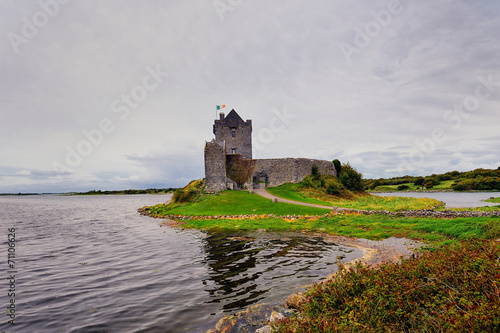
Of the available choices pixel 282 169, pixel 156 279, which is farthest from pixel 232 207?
pixel 156 279

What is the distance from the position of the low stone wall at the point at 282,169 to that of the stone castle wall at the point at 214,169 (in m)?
7.03

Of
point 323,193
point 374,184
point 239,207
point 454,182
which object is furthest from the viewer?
point 374,184

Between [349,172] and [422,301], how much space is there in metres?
45.3

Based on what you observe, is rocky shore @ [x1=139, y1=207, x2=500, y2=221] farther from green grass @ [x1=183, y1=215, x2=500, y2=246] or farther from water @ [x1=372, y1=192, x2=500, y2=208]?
water @ [x1=372, y1=192, x2=500, y2=208]

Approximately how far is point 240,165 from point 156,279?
37.7 metres

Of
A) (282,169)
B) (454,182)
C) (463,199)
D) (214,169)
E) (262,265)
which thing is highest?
(214,169)

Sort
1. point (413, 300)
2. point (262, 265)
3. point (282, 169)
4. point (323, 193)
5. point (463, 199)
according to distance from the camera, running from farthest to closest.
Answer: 1. point (463, 199)
2. point (282, 169)
3. point (323, 193)
4. point (262, 265)
5. point (413, 300)

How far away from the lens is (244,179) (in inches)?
1880

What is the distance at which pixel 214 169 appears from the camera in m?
43.9

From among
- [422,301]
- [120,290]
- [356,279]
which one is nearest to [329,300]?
[356,279]

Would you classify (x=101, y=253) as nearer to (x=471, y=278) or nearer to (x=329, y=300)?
(x=329, y=300)

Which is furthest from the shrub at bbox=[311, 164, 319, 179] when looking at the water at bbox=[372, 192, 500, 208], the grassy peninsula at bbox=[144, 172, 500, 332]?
the grassy peninsula at bbox=[144, 172, 500, 332]

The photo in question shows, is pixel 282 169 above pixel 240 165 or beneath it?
beneath

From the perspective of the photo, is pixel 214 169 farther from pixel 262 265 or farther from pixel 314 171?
pixel 262 265
